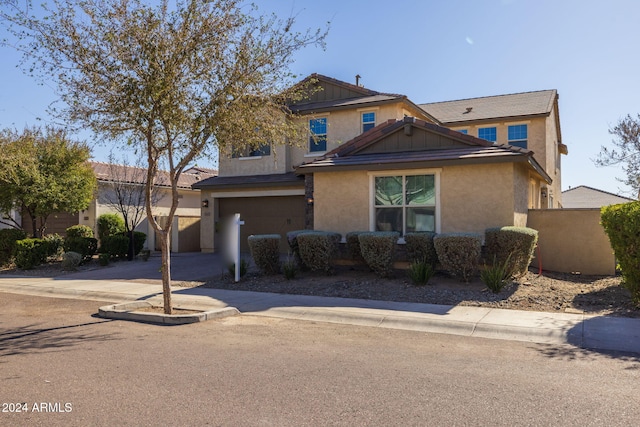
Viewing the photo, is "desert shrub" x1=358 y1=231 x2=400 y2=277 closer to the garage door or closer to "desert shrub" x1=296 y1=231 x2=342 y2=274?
"desert shrub" x1=296 y1=231 x2=342 y2=274

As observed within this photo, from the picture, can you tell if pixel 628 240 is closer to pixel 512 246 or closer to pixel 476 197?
pixel 512 246

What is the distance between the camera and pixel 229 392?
5098mm

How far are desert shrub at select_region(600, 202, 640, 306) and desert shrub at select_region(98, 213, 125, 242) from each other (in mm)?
17916

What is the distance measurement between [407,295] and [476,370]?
4.88 metres

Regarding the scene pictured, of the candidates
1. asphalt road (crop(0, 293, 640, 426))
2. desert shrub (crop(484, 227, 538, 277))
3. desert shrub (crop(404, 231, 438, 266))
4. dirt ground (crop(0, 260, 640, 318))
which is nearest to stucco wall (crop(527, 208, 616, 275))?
dirt ground (crop(0, 260, 640, 318))

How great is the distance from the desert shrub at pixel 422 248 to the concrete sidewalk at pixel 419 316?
2514 millimetres

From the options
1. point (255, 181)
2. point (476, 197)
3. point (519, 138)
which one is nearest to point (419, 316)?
point (476, 197)

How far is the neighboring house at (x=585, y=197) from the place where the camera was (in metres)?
47.8

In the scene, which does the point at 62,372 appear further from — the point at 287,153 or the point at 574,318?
the point at 287,153

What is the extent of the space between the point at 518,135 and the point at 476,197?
1167 cm

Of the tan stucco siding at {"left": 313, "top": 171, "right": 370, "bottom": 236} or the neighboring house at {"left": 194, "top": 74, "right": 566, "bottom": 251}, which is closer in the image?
the neighboring house at {"left": 194, "top": 74, "right": 566, "bottom": 251}

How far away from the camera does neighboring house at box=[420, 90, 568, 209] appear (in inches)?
869

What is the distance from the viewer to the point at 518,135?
2275 centimetres

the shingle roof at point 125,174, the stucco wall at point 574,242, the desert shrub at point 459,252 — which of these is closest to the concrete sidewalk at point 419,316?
the desert shrub at point 459,252
